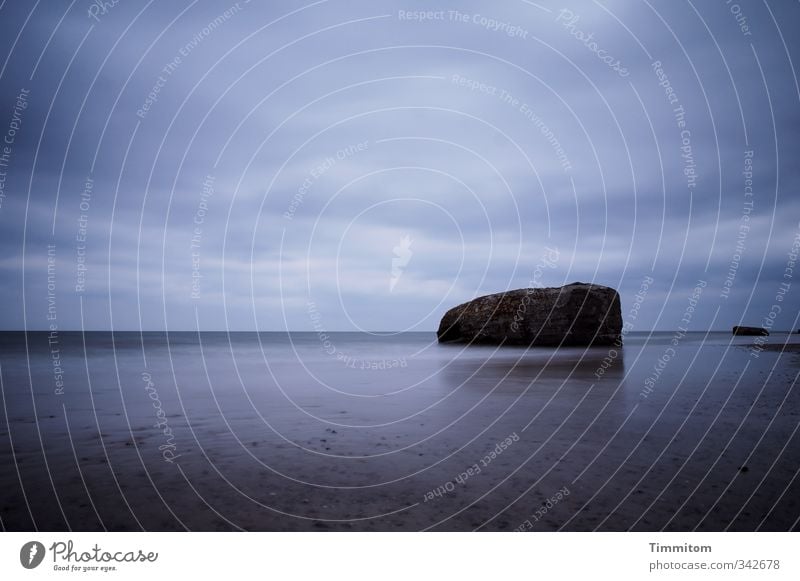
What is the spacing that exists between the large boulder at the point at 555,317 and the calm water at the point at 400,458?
20191 millimetres

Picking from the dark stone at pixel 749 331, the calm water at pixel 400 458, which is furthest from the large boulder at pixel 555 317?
the dark stone at pixel 749 331

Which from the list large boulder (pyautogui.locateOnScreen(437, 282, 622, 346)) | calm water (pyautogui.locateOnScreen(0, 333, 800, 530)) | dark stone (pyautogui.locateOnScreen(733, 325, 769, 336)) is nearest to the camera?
calm water (pyautogui.locateOnScreen(0, 333, 800, 530))

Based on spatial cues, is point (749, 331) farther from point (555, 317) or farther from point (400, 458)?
point (400, 458)

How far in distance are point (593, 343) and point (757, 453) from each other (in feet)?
90.3

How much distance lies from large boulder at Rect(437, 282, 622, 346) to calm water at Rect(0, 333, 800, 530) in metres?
20.2

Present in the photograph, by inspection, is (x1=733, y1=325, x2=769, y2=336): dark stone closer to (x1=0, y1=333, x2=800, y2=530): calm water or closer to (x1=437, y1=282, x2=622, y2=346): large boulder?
(x1=437, y1=282, x2=622, y2=346): large boulder

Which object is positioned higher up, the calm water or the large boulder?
the large boulder

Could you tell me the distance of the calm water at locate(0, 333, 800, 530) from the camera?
13.7 ft

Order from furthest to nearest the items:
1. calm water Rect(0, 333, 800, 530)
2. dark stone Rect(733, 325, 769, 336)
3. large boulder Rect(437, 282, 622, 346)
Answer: dark stone Rect(733, 325, 769, 336) → large boulder Rect(437, 282, 622, 346) → calm water Rect(0, 333, 800, 530)

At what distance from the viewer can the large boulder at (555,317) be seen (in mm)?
31953

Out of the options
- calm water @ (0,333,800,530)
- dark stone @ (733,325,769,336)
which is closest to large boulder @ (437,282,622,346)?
calm water @ (0,333,800,530)

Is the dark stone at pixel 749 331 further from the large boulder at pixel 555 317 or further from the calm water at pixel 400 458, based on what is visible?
the calm water at pixel 400 458

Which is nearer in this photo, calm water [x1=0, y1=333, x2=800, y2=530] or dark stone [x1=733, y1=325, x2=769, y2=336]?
calm water [x1=0, y1=333, x2=800, y2=530]
